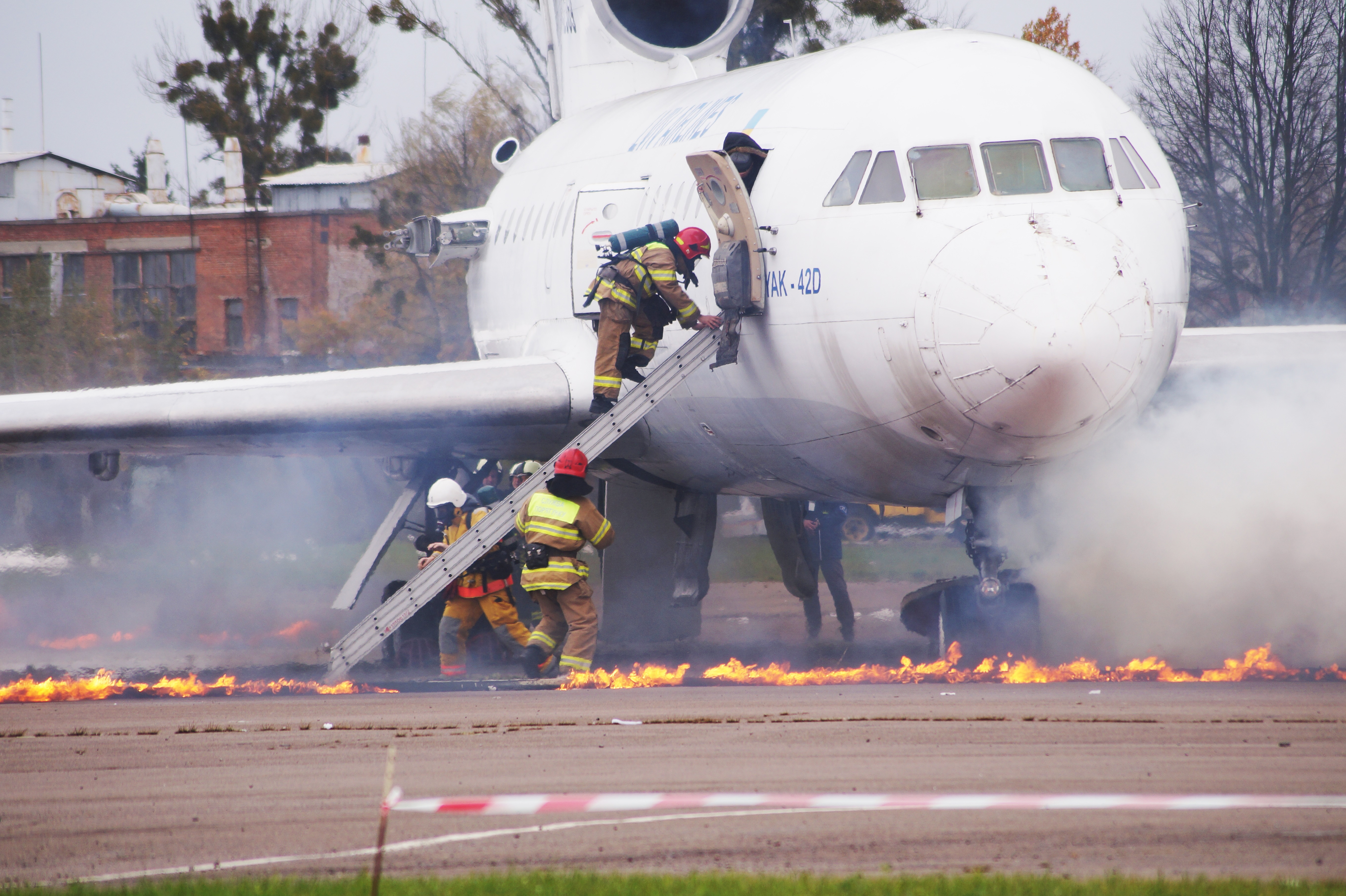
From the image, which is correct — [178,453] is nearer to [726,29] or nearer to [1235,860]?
[726,29]

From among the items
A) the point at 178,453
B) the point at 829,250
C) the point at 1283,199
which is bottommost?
the point at 178,453

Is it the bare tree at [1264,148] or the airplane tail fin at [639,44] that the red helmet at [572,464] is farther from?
the bare tree at [1264,148]

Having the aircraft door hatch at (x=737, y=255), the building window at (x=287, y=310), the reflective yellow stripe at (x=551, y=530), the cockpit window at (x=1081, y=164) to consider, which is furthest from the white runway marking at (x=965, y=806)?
the building window at (x=287, y=310)

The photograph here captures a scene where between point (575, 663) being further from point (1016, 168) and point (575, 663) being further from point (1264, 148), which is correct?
point (1264, 148)

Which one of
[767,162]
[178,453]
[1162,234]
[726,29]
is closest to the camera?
[1162,234]

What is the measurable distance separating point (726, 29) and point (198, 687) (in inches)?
423

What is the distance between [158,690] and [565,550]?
11.7 feet

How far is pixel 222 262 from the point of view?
5184 centimetres

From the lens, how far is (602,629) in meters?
17.0

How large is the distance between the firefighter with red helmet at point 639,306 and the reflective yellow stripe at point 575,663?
2.18 m

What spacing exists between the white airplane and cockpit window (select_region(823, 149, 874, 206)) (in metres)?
0.03

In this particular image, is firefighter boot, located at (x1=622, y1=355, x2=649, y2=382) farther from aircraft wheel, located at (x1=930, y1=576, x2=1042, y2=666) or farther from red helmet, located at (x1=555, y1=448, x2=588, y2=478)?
aircraft wheel, located at (x1=930, y1=576, x2=1042, y2=666)

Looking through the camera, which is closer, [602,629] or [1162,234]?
[1162,234]

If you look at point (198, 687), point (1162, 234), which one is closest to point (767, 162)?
point (1162, 234)
